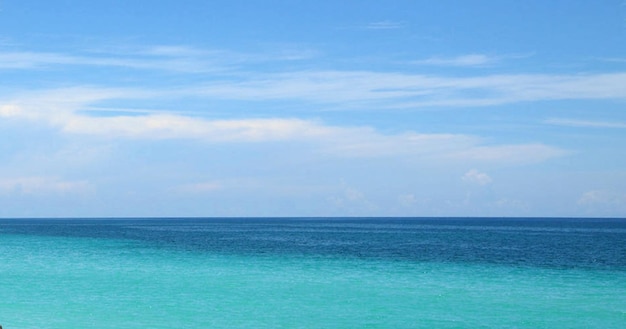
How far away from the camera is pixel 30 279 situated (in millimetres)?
32281

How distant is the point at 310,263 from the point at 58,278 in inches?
574

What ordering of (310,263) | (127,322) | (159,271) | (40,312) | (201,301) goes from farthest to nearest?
(310,263) → (159,271) → (201,301) → (40,312) → (127,322)

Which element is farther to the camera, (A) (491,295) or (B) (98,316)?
(A) (491,295)

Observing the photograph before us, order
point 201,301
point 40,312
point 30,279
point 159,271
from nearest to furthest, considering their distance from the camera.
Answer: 1. point 40,312
2. point 201,301
3. point 30,279
4. point 159,271

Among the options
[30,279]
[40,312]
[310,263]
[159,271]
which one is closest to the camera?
[40,312]

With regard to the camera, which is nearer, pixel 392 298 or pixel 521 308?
pixel 521 308

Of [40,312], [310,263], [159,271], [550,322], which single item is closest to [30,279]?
[159,271]

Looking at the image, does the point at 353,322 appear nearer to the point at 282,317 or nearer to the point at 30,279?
the point at 282,317

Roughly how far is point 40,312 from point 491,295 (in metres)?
17.3

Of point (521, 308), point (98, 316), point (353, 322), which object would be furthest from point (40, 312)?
point (521, 308)

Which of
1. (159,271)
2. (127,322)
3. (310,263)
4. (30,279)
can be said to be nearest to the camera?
(127,322)

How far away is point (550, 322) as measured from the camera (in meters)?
22.1

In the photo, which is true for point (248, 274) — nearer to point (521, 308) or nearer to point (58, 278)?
point (58, 278)

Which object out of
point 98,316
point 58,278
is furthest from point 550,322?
point 58,278
